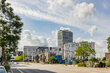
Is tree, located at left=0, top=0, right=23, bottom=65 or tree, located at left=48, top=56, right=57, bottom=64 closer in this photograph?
tree, located at left=0, top=0, right=23, bottom=65

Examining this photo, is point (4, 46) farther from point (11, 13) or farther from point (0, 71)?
point (0, 71)

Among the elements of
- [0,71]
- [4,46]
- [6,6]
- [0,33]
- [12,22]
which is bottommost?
[0,71]

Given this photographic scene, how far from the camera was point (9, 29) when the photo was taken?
3691 cm

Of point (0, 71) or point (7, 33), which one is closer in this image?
point (0, 71)

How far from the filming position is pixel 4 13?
124 ft

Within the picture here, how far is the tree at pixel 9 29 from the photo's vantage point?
36344 mm

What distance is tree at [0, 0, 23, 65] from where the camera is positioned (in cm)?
3634

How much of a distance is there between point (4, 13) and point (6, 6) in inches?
55.3

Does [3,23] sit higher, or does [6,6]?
[6,6]

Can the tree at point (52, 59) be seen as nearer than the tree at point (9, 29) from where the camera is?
No

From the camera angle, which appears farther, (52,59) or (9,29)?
(52,59)

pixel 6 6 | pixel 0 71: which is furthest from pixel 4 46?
pixel 0 71

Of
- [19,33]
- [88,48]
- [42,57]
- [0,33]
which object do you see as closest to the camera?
[0,33]

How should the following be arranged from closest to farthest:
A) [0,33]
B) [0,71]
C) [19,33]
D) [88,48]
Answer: [0,71] < [0,33] < [19,33] < [88,48]
